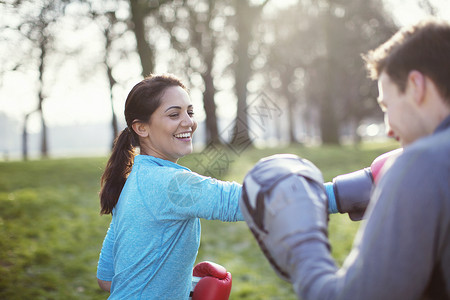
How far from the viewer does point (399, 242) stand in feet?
3.28

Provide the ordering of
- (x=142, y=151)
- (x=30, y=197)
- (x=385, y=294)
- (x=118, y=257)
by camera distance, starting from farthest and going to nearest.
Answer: (x=30, y=197) < (x=142, y=151) < (x=118, y=257) < (x=385, y=294)

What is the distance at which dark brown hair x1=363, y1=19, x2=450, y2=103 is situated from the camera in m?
1.18

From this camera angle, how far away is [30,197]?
8414 mm

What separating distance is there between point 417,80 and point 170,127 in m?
1.48

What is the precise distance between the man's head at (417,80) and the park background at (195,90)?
0.14 metres

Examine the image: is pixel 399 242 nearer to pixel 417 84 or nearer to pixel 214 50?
pixel 417 84

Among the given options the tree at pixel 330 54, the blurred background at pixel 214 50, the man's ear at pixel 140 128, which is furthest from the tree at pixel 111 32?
the tree at pixel 330 54

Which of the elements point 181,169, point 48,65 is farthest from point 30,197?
point 48,65

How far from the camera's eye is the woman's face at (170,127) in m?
2.34

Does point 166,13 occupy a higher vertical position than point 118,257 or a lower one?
higher

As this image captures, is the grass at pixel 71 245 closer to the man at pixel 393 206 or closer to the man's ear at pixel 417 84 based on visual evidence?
the man at pixel 393 206

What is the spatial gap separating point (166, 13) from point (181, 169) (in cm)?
1357

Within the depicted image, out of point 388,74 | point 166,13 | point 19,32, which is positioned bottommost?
point 388,74

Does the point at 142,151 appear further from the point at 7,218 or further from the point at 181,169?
the point at 7,218
